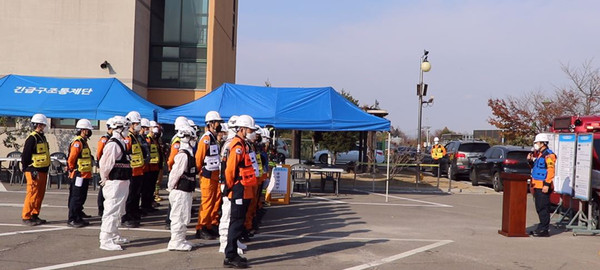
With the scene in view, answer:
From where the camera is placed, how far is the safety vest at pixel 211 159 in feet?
30.5

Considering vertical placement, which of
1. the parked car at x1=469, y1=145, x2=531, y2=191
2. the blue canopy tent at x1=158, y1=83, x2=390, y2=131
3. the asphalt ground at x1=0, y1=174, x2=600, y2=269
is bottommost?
the asphalt ground at x1=0, y1=174, x2=600, y2=269

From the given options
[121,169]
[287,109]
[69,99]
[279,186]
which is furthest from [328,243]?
[69,99]

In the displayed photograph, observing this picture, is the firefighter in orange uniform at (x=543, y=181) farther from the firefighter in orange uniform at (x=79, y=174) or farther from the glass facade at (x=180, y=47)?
the glass facade at (x=180, y=47)

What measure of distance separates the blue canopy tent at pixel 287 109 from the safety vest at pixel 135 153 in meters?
5.61

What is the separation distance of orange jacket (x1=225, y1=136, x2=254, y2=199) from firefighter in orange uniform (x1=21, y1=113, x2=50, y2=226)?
462cm

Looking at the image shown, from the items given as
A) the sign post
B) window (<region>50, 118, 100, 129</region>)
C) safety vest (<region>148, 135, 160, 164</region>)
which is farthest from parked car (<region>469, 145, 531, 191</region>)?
window (<region>50, 118, 100, 129</region>)

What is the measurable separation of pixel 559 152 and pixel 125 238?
9.02 metres

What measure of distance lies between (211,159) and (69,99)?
31.1 ft

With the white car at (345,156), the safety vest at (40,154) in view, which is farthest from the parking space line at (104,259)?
the white car at (345,156)

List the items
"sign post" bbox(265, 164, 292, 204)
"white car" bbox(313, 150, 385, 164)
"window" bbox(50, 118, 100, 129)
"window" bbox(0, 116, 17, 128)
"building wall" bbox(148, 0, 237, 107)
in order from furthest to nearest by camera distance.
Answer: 1. "white car" bbox(313, 150, 385, 164)
2. "building wall" bbox(148, 0, 237, 107)
3. "window" bbox(50, 118, 100, 129)
4. "window" bbox(0, 116, 17, 128)
5. "sign post" bbox(265, 164, 292, 204)

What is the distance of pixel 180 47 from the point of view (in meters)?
26.5

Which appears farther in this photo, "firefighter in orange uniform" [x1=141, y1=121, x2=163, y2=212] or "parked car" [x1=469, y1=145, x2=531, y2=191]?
"parked car" [x1=469, y1=145, x2=531, y2=191]

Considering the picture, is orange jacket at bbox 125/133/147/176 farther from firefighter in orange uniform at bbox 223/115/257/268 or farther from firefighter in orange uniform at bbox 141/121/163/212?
firefighter in orange uniform at bbox 223/115/257/268

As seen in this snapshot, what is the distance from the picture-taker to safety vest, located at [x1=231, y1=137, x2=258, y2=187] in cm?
→ 755
